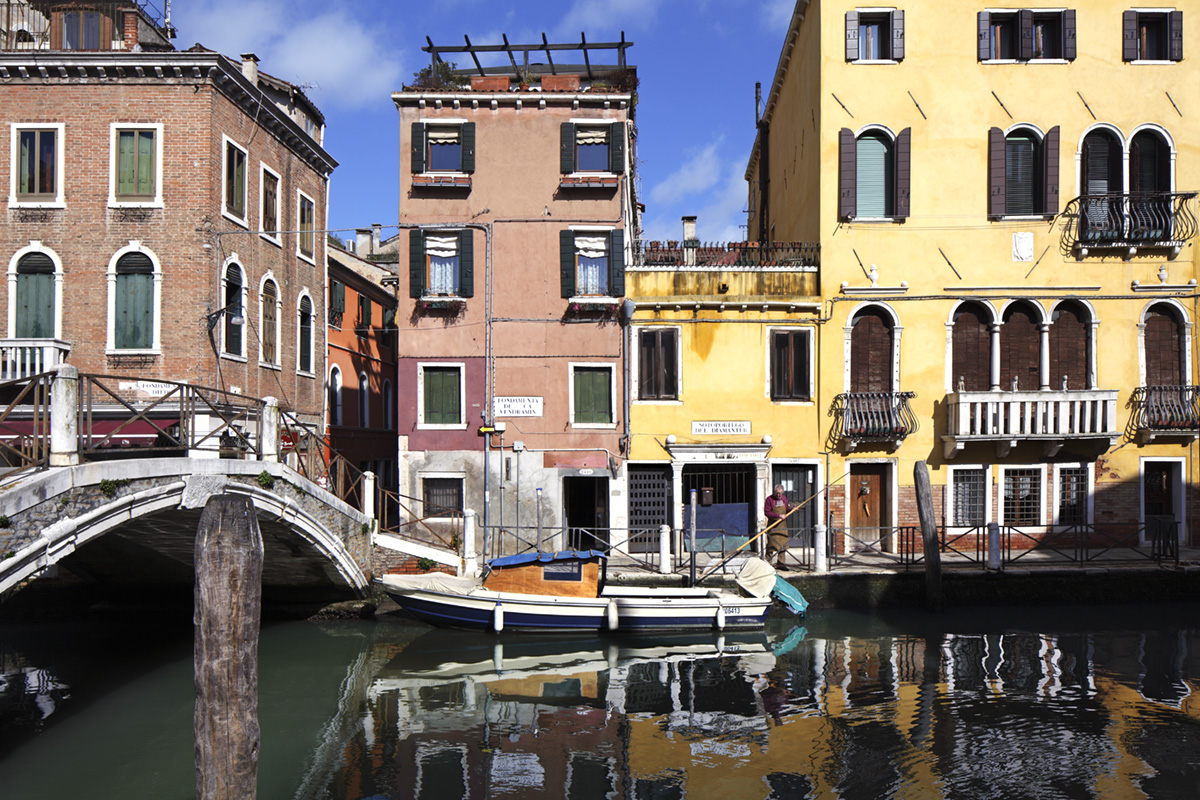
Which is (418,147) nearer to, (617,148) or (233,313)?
(617,148)

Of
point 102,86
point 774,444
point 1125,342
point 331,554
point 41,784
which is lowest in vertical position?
point 41,784

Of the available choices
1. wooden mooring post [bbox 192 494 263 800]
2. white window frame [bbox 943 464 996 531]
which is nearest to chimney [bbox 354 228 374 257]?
white window frame [bbox 943 464 996 531]

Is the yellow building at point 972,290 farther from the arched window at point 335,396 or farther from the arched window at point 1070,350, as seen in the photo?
the arched window at point 335,396

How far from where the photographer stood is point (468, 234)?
57.9 ft

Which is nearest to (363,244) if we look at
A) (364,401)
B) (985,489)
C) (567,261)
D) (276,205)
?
(364,401)

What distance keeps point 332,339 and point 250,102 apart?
722 centimetres

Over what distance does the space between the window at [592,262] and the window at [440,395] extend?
9.98ft

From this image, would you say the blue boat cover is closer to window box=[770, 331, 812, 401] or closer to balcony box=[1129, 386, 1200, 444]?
window box=[770, 331, 812, 401]

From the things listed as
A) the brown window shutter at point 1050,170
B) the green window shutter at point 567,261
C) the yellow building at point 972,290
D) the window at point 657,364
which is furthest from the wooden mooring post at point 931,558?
the green window shutter at point 567,261

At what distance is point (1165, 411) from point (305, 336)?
774 inches

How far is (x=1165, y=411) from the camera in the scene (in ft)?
56.2

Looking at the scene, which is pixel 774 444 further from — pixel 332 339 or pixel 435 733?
pixel 332 339

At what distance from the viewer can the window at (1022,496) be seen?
690 inches

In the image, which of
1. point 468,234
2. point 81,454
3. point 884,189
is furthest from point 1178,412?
point 81,454
